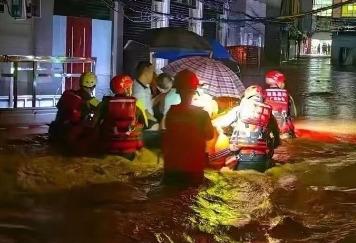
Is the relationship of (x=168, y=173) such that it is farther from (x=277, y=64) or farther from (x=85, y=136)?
(x=277, y=64)

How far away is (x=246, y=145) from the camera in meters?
8.41

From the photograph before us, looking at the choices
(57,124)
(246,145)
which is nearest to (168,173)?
(246,145)

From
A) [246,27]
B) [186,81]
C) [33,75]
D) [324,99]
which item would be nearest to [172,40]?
[33,75]

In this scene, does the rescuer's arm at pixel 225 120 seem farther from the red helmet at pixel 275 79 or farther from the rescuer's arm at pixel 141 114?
the red helmet at pixel 275 79

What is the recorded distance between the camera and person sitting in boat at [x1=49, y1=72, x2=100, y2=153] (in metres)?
9.30

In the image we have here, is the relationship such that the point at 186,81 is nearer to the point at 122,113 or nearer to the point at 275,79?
the point at 122,113

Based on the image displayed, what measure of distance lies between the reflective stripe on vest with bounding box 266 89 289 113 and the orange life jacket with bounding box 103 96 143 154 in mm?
3270

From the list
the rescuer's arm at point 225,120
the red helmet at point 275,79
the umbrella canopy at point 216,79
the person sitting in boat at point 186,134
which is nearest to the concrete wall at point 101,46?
the red helmet at point 275,79

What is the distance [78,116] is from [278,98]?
13.3 feet

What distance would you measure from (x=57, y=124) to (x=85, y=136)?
751mm

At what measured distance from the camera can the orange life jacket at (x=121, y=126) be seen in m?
8.70

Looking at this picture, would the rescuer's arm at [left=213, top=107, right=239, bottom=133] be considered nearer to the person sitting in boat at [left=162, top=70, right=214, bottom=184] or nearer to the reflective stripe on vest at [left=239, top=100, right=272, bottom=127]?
the reflective stripe on vest at [left=239, top=100, right=272, bottom=127]

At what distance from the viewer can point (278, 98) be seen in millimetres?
11281

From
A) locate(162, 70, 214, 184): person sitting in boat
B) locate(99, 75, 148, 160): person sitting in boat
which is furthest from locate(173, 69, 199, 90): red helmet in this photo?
locate(99, 75, 148, 160): person sitting in boat
